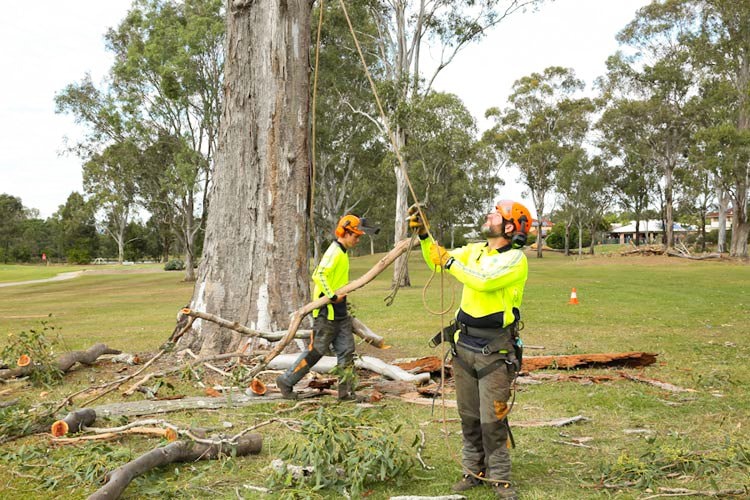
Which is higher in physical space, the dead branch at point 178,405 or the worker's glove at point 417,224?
the worker's glove at point 417,224

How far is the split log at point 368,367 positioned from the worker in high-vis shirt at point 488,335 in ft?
10.8

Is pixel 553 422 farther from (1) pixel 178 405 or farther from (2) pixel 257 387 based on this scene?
(1) pixel 178 405

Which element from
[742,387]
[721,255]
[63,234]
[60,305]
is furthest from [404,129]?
[63,234]

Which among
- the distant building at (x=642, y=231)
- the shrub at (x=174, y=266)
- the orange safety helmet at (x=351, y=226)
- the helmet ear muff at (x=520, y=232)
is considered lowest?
the shrub at (x=174, y=266)

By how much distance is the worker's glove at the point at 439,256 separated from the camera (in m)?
4.52

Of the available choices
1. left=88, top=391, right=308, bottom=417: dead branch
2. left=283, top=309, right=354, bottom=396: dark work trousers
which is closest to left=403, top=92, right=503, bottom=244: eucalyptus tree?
left=283, top=309, right=354, bottom=396: dark work trousers

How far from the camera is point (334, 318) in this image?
23.1ft

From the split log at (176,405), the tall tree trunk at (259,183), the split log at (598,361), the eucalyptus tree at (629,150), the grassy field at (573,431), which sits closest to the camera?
the grassy field at (573,431)

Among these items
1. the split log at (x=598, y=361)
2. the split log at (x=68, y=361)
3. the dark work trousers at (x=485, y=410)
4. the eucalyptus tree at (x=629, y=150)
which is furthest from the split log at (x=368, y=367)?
the eucalyptus tree at (x=629, y=150)

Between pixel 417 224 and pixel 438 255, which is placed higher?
pixel 417 224

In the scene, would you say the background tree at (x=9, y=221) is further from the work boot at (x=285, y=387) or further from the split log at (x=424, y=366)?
the work boot at (x=285, y=387)

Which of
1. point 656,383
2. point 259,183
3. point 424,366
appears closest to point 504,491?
point 424,366

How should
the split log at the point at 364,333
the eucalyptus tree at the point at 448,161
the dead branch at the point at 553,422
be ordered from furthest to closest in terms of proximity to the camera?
the eucalyptus tree at the point at 448,161
the split log at the point at 364,333
the dead branch at the point at 553,422

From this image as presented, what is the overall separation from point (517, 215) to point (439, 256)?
0.65 m
